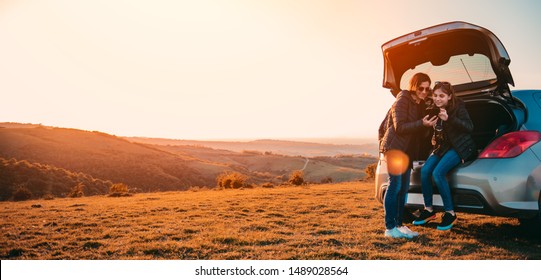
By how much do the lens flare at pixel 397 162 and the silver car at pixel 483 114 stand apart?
0.29 m

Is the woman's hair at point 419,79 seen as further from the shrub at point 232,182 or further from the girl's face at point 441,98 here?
the shrub at point 232,182

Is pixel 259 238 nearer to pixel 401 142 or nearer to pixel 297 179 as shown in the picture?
pixel 401 142

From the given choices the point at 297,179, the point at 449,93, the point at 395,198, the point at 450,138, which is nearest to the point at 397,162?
the point at 395,198

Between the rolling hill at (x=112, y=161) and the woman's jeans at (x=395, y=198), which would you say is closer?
the woman's jeans at (x=395, y=198)

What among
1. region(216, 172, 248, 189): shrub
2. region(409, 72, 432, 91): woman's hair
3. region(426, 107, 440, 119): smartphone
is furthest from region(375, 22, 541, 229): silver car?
region(216, 172, 248, 189): shrub

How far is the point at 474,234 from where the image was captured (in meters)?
5.87

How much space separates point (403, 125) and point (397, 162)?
0.55 metres

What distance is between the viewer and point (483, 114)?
611 centimetres

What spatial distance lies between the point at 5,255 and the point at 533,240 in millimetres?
7085

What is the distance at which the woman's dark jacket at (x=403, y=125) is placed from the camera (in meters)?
5.17

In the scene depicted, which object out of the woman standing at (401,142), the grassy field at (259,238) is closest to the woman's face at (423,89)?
the woman standing at (401,142)

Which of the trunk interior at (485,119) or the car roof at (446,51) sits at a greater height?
the car roof at (446,51)
